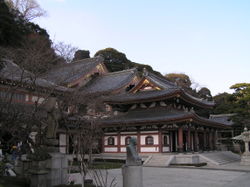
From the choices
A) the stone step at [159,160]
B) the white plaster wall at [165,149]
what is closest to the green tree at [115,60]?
the white plaster wall at [165,149]

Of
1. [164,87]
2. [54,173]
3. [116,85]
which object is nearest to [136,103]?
[164,87]

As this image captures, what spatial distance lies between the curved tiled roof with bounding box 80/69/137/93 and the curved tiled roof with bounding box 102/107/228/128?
9.68 metres

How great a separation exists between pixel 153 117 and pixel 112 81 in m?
17.2

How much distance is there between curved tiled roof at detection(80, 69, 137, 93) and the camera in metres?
43.1

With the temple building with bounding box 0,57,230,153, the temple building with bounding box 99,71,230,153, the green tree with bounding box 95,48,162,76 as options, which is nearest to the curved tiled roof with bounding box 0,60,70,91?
the temple building with bounding box 0,57,230,153

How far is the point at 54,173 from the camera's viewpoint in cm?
1134

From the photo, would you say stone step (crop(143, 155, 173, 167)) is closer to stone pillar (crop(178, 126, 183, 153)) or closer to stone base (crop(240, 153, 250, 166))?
stone pillar (crop(178, 126, 183, 153))

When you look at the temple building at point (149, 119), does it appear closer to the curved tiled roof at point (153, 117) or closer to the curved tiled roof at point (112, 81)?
the curved tiled roof at point (153, 117)

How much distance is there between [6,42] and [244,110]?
28.6 m

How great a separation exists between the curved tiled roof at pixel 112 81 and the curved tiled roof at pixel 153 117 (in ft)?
31.7

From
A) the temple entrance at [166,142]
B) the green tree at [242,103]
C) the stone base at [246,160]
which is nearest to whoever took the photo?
the stone base at [246,160]

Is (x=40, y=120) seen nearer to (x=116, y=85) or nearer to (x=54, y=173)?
(x=54, y=173)

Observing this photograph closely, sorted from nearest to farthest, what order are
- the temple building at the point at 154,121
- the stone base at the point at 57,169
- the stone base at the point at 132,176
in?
1. the stone base at the point at 132,176
2. the stone base at the point at 57,169
3. the temple building at the point at 154,121

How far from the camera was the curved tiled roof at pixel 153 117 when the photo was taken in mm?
27672
